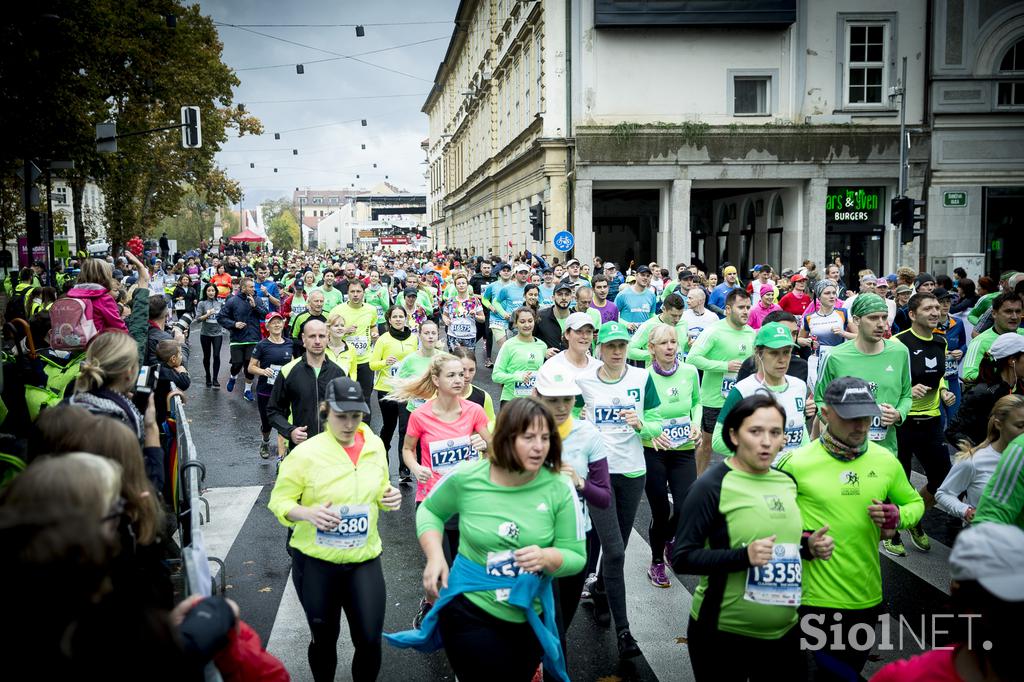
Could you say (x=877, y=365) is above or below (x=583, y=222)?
below

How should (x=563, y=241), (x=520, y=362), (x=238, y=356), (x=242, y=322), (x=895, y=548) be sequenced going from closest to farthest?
(x=895, y=548) → (x=520, y=362) → (x=242, y=322) → (x=238, y=356) → (x=563, y=241)

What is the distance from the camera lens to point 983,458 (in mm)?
4887

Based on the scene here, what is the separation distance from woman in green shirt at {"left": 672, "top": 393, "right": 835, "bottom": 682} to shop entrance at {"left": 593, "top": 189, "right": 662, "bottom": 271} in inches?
1240

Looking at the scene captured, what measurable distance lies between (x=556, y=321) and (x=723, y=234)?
26950 millimetres

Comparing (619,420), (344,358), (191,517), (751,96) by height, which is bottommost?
(191,517)

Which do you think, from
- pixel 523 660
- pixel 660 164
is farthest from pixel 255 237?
pixel 523 660

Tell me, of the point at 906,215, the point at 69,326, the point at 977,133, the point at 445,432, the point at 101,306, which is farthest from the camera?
the point at 977,133

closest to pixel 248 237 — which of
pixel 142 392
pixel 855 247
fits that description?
pixel 855 247

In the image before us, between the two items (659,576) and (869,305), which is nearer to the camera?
(659,576)

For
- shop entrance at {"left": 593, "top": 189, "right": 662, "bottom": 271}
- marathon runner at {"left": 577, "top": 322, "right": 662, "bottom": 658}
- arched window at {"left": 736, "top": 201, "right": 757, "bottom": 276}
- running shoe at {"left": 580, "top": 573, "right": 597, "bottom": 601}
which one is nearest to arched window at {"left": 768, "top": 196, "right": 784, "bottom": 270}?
arched window at {"left": 736, "top": 201, "right": 757, "bottom": 276}

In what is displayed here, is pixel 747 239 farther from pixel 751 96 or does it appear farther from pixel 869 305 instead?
pixel 869 305

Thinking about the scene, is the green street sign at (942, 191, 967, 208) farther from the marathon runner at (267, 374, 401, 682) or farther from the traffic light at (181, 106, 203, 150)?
the marathon runner at (267, 374, 401, 682)

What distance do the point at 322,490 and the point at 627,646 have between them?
2.12 meters

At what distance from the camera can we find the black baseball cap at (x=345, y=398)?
14.6 feet
